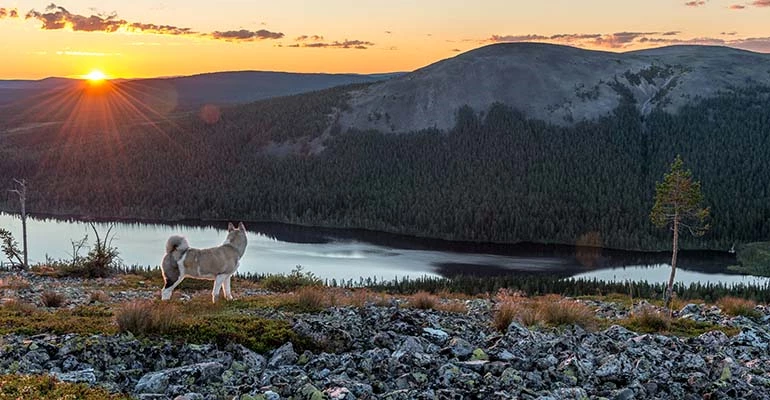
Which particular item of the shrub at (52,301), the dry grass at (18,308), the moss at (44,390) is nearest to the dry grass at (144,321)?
the moss at (44,390)

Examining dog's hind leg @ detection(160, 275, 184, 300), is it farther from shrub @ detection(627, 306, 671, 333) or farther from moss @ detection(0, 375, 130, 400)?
shrub @ detection(627, 306, 671, 333)

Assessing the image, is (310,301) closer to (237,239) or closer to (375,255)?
(237,239)

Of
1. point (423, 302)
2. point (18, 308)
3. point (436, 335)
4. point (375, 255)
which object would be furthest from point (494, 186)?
point (436, 335)

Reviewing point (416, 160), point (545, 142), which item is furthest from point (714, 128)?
point (416, 160)

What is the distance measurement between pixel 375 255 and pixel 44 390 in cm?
9749

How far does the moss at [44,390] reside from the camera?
29.0ft

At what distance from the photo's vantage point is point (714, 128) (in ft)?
626

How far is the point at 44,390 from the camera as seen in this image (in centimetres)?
909

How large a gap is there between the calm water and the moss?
225 feet

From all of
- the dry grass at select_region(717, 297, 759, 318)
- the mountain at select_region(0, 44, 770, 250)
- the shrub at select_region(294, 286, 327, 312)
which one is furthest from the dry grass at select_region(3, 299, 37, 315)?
the mountain at select_region(0, 44, 770, 250)

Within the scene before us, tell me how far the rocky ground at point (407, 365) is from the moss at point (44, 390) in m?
0.52

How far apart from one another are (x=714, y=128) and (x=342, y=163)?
11059cm

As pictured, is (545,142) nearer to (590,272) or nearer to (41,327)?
(590,272)

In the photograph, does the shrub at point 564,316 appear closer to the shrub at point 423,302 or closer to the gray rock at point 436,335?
the shrub at point 423,302
